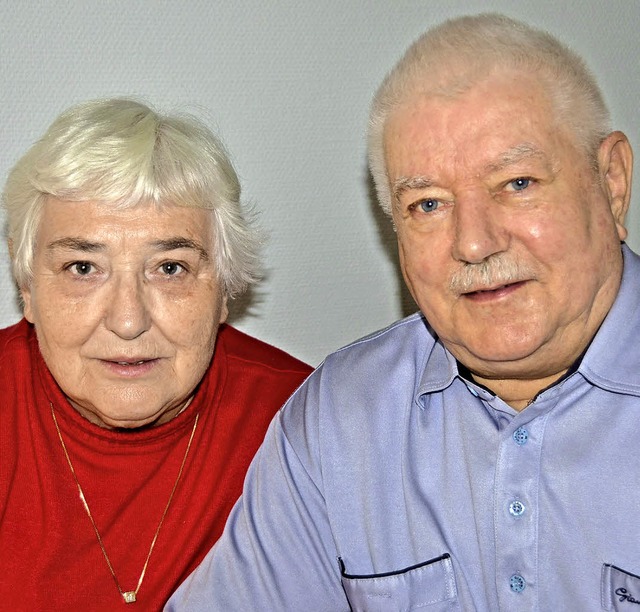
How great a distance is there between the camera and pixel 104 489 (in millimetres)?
1979

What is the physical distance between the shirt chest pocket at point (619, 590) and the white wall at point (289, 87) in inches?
44.3

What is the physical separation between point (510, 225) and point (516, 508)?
47cm

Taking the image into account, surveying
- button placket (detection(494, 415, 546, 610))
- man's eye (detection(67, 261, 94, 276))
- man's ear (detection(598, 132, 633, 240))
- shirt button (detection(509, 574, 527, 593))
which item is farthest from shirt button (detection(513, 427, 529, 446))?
man's eye (detection(67, 261, 94, 276))

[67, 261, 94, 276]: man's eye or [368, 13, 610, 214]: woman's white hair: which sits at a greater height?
[368, 13, 610, 214]: woman's white hair

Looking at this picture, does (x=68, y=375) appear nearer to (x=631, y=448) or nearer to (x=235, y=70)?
(x=235, y=70)

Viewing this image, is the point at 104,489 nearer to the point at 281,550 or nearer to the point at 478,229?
the point at 281,550

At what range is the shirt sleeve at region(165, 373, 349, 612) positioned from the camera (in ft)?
5.82

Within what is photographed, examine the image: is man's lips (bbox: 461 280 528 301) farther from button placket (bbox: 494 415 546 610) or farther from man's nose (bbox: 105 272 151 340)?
man's nose (bbox: 105 272 151 340)

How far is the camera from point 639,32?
2.63 m

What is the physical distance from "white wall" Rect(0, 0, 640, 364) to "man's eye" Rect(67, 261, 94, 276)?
0.46 metres

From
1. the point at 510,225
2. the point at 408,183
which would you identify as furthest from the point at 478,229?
the point at 408,183

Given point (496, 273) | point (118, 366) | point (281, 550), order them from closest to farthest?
point (496, 273)
point (281, 550)
point (118, 366)

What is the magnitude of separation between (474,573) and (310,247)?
1.05 m

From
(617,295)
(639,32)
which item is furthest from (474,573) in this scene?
(639,32)
